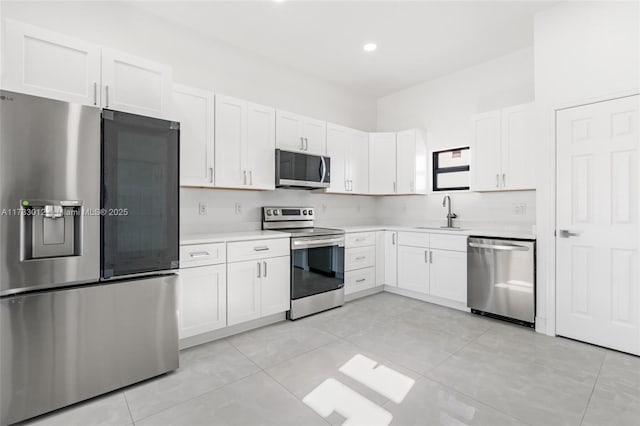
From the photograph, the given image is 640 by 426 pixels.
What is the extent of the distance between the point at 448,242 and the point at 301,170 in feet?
6.28

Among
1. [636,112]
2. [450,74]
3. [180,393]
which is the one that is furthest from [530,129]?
[180,393]

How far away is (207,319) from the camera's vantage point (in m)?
2.62

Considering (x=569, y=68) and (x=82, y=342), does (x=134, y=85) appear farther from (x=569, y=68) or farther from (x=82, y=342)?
(x=569, y=68)

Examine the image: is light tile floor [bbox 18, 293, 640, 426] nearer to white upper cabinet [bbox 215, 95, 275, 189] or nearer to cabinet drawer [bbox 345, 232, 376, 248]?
cabinet drawer [bbox 345, 232, 376, 248]

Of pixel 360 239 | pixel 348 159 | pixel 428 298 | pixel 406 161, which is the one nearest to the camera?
pixel 428 298

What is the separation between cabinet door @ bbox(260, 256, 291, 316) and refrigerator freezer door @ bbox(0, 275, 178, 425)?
0.95 metres

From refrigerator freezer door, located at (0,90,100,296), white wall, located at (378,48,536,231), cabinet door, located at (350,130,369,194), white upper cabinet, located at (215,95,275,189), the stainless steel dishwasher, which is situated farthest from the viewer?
cabinet door, located at (350,130,369,194)

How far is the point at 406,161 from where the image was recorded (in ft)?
14.7

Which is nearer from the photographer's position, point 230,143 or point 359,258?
point 230,143

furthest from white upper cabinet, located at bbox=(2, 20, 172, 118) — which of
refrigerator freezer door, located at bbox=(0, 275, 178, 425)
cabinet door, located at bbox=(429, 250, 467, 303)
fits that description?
cabinet door, located at bbox=(429, 250, 467, 303)

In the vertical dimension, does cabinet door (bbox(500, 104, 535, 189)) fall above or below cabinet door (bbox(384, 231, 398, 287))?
above

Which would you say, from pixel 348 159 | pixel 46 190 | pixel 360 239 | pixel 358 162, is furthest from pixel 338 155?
pixel 46 190

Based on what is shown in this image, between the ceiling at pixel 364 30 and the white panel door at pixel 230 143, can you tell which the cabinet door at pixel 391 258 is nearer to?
the white panel door at pixel 230 143

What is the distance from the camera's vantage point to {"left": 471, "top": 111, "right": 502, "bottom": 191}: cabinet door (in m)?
3.49
